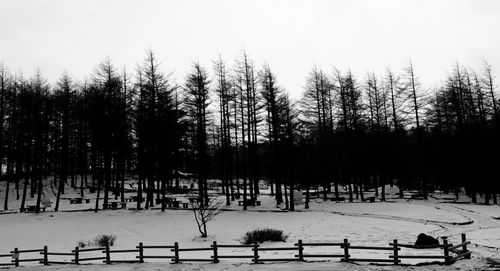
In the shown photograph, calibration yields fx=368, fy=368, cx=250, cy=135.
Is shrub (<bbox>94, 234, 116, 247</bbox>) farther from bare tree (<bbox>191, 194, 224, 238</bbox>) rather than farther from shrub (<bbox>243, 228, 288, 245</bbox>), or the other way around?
shrub (<bbox>243, 228, 288, 245</bbox>)

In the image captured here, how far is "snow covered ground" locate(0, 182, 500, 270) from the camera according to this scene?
17.4 m

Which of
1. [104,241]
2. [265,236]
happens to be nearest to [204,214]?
[104,241]

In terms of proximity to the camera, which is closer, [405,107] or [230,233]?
[230,233]

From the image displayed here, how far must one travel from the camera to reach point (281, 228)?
26.5 m

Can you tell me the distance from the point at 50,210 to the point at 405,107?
3932 centimetres

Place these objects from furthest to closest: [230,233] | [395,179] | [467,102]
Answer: [395,179] < [467,102] < [230,233]

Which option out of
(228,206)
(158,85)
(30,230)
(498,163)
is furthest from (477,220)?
(30,230)

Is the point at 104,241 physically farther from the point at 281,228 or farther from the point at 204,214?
the point at 281,228

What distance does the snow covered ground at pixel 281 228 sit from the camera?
17.4m

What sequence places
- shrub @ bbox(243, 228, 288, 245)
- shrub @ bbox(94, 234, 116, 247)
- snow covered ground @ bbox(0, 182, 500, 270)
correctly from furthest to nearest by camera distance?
shrub @ bbox(94, 234, 116, 247) → shrub @ bbox(243, 228, 288, 245) → snow covered ground @ bbox(0, 182, 500, 270)

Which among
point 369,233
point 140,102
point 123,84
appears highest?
point 123,84

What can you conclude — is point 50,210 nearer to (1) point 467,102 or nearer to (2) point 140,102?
(2) point 140,102

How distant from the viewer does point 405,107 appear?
41.9 m

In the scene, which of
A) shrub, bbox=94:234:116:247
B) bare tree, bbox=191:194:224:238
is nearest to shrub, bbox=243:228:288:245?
bare tree, bbox=191:194:224:238
